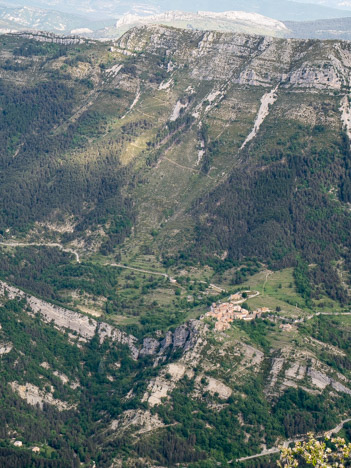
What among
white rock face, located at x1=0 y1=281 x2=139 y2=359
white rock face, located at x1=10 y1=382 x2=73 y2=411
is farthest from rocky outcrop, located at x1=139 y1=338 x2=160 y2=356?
white rock face, located at x1=10 y1=382 x2=73 y2=411

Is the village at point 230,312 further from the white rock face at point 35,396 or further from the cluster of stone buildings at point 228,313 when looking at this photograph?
the white rock face at point 35,396

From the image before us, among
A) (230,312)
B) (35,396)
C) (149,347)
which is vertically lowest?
(35,396)

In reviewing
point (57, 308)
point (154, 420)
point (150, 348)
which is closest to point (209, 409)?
point (154, 420)

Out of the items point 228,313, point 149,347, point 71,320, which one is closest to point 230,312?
point 228,313

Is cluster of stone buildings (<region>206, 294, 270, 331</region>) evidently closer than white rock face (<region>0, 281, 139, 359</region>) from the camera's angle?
Yes

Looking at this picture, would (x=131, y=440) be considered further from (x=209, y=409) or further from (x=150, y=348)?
(x=150, y=348)

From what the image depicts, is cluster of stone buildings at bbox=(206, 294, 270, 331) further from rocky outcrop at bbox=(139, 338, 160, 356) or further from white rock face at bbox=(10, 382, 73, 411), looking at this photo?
white rock face at bbox=(10, 382, 73, 411)

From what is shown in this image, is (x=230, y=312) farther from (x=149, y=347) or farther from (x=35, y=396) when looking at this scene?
(x=35, y=396)
